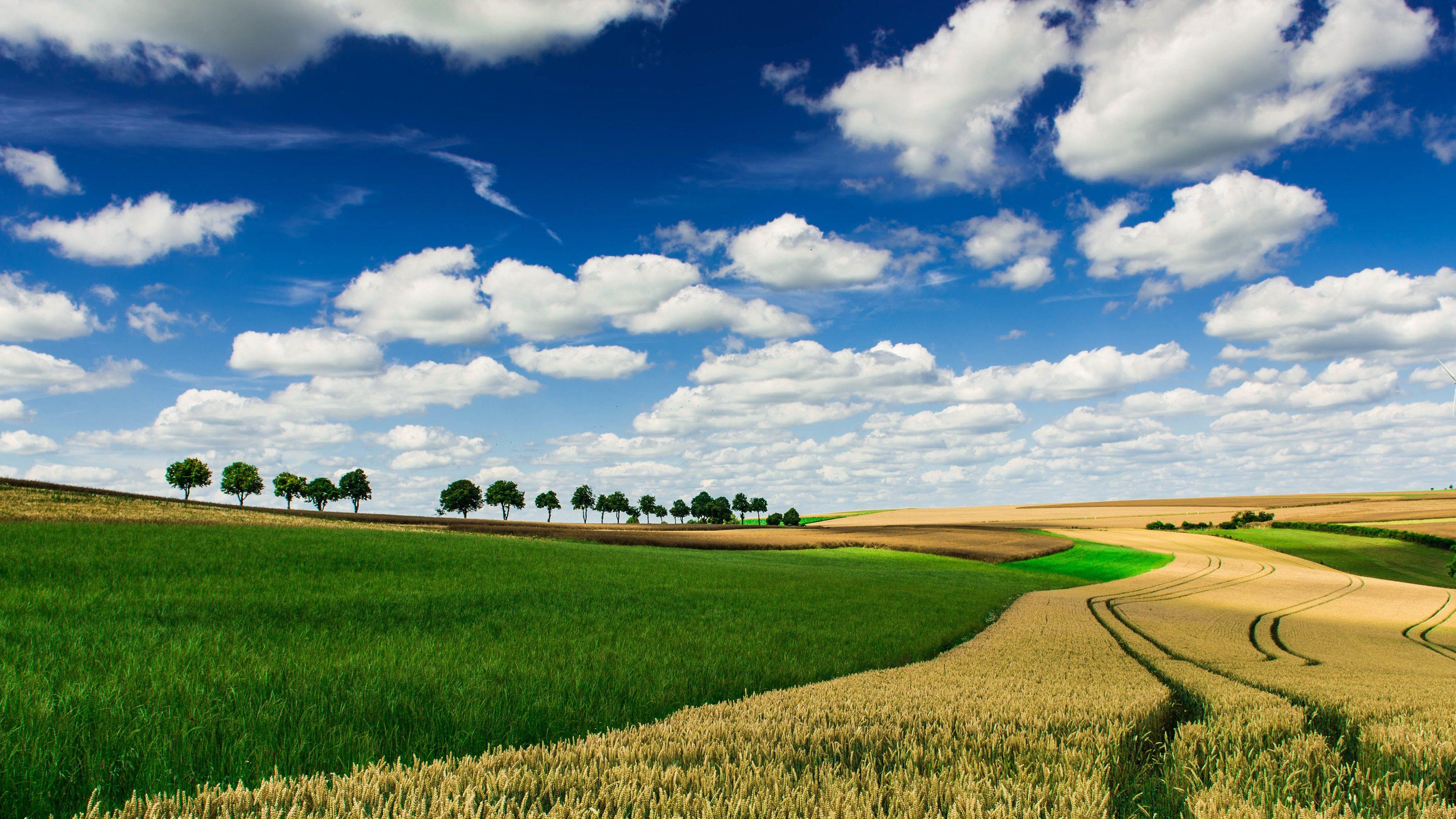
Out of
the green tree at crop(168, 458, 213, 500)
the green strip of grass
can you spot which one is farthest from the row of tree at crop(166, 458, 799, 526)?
the green strip of grass

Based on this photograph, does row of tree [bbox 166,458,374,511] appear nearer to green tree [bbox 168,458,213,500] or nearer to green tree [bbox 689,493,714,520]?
green tree [bbox 168,458,213,500]

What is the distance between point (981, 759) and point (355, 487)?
459 feet

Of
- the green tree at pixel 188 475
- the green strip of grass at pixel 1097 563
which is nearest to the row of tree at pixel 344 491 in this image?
the green tree at pixel 188 475

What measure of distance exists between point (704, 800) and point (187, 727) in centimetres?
505

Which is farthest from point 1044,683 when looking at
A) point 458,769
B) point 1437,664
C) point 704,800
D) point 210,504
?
point 210,504

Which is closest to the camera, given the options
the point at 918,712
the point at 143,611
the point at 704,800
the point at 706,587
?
the point at 704,800

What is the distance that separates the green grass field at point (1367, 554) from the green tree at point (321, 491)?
136 metres

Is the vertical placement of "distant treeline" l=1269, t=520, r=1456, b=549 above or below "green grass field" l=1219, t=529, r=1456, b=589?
above

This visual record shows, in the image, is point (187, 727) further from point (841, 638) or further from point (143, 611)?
point (841, 638)

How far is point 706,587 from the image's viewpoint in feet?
72.9

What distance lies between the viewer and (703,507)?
15212 centimetres

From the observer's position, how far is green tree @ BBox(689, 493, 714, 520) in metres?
151

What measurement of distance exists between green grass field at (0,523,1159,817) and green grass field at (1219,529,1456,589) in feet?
148

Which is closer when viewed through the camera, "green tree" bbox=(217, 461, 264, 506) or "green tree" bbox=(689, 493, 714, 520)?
"green tree" bbox=(217, 461, 264, 506)
